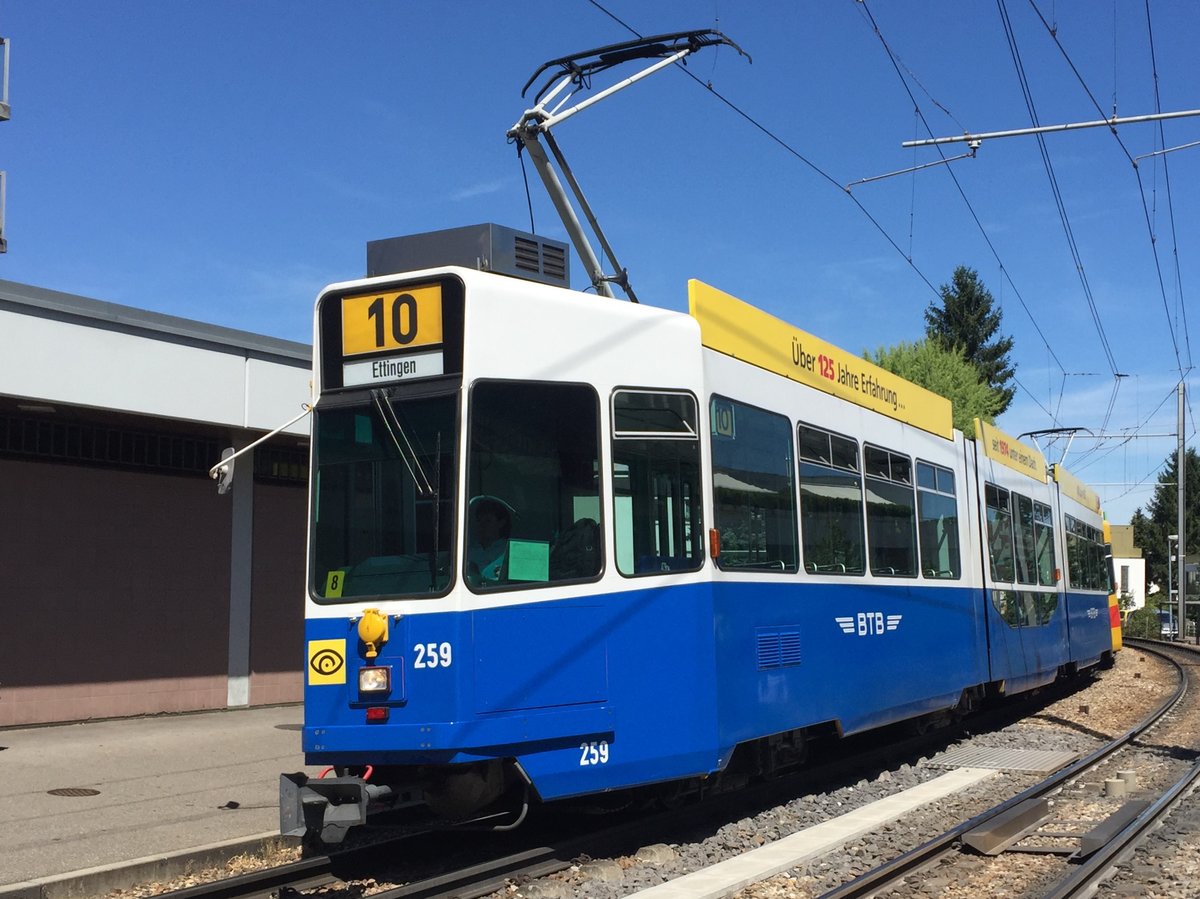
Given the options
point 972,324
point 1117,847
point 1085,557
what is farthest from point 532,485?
point 972,324

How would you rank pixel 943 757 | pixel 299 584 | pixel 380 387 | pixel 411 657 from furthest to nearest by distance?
pixel 299 584 < pixel 943 757 < pixel 380 387 < pixel 411 657

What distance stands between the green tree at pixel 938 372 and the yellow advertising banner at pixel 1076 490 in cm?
2535

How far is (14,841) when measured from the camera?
24.7 feet

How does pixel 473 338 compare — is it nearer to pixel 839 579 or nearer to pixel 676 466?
pixel 676 466

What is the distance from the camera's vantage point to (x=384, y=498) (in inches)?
269

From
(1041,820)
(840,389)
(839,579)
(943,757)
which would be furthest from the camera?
(943,757)

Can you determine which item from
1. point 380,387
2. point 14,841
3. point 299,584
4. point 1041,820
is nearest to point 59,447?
point 299,584

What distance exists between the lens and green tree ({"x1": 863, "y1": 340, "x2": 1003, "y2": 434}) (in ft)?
160

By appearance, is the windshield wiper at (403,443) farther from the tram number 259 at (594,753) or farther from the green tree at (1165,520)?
the green tree at (1165,520)

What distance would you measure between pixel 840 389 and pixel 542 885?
16.7ft

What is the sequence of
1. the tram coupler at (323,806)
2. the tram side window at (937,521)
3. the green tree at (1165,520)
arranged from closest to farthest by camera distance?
the tram coupler at (323,806), the tram side window at (937,521), the green tree at (1165,520)

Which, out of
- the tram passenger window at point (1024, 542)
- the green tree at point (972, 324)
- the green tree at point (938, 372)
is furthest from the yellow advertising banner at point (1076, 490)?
the green tree at point (972, 324)

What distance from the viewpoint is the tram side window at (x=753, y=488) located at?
25.5ft

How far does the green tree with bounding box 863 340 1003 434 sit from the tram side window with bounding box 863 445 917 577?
124 ft
